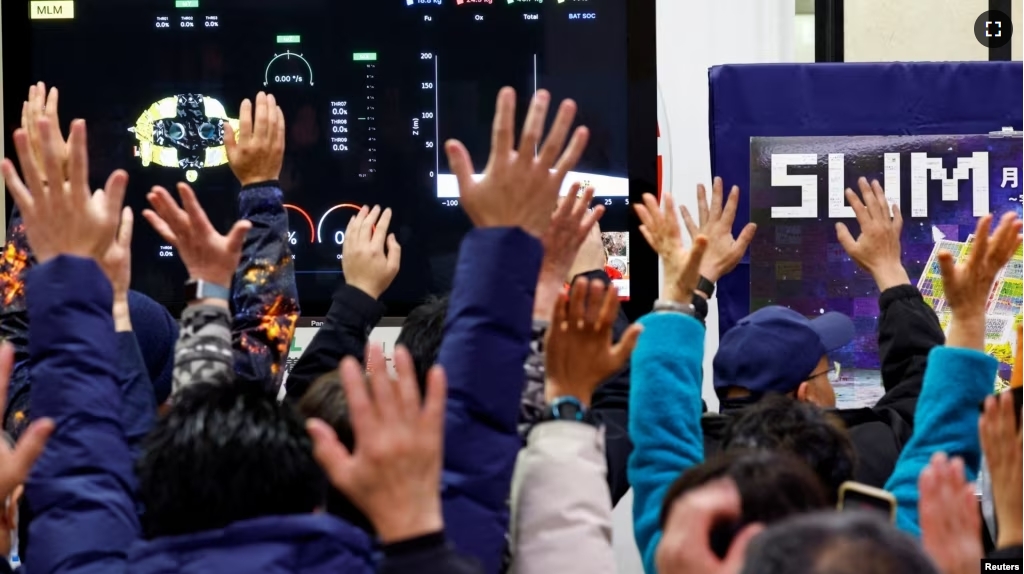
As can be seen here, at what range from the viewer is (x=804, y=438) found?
6.10 ft

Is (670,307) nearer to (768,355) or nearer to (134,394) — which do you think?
(768,355)

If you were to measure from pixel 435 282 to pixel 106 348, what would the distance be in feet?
6.55

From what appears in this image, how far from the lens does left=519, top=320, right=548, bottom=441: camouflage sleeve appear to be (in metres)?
1.77

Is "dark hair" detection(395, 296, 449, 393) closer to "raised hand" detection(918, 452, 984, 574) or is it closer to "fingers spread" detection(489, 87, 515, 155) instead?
"fingers spread" detection(489, 87, 515, 155)

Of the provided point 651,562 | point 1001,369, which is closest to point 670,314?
point 651,562

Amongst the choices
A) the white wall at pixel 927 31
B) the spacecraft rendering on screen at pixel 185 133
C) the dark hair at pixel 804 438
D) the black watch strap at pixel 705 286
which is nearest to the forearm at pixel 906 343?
the black watch strap at pixel 705 286

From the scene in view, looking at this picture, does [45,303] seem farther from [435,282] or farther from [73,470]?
[435,282]

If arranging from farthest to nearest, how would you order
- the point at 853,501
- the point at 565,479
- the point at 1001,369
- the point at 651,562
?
the point at 1001,369, the point at 651,562, the point at 565,479, the point at 853,501

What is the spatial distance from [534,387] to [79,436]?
547 mm

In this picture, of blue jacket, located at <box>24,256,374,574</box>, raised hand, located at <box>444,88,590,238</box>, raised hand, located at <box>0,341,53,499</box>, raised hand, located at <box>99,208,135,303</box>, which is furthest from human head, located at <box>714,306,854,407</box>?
raised hand, located at <box>0,341,53,499</box>

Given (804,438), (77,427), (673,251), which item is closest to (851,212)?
(673,251)

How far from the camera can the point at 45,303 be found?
62.6 inches

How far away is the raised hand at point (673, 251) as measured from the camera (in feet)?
7.08

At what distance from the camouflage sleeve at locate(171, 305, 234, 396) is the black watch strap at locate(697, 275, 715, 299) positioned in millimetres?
962
